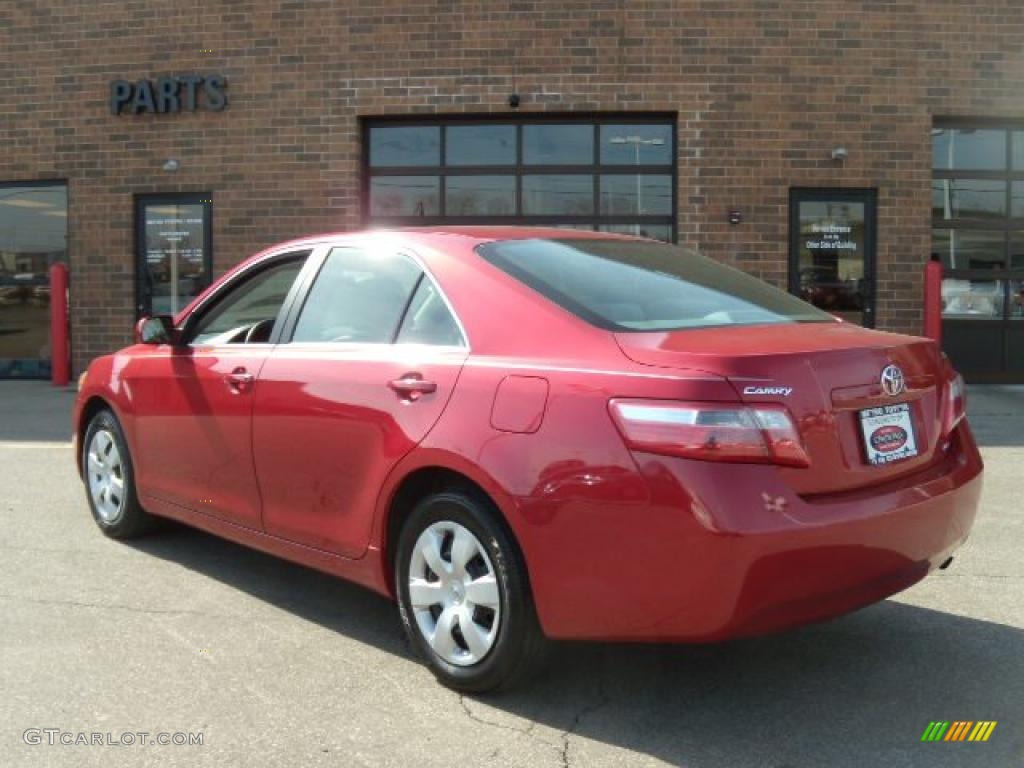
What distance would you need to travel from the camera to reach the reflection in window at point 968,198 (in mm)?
12352

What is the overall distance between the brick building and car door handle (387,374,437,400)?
893 cm

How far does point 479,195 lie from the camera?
1238cm

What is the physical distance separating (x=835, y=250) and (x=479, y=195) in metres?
4.25

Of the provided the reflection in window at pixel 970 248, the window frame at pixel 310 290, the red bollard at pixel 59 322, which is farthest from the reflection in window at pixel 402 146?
the window frame at pixel 310 290

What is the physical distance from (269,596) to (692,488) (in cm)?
235

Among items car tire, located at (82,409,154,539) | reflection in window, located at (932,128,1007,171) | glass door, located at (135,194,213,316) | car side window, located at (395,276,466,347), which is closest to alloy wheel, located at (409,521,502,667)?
car side window, located at (395,276,466,347)

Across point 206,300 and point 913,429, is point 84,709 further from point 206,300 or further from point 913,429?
point 913,429

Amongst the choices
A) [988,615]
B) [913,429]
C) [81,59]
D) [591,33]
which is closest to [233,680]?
[913,429]

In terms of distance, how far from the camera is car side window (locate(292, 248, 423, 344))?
380 centimetres

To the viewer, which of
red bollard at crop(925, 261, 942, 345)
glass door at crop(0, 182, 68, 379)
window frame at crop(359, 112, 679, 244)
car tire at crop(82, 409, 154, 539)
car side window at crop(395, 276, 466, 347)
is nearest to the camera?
car side window at crop(395, 276, 466, 347)

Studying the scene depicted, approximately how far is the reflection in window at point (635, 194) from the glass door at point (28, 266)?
687 centimetres

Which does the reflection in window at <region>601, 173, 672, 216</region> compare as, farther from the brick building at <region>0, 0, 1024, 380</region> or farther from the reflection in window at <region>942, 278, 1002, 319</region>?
the reflection in window at <region>942, 278, 1002, 319</region>

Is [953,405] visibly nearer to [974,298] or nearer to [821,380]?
[821,380]

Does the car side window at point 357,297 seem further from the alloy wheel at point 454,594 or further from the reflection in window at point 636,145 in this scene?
the reflection in window at point 636,145
